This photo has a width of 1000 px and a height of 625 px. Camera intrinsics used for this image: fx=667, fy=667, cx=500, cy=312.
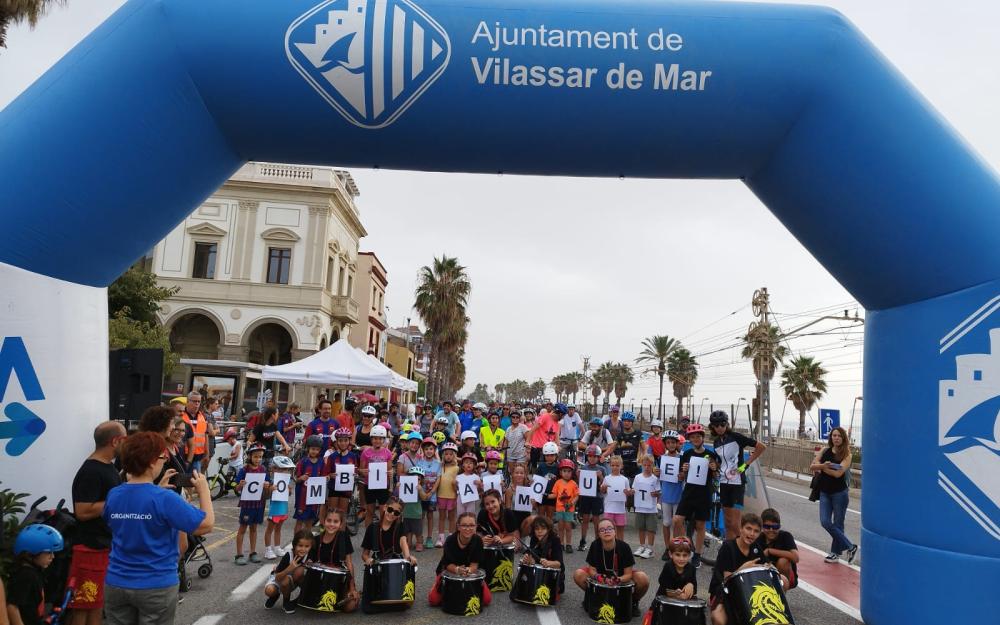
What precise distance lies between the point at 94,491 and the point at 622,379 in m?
105

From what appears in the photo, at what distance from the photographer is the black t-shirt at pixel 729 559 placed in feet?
19.4

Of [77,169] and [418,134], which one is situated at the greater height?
[418,134]

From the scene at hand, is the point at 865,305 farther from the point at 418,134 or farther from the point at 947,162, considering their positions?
the point at 418,134

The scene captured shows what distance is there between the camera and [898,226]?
5762 mm

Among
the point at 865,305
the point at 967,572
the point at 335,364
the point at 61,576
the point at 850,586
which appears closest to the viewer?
the point at 61,576

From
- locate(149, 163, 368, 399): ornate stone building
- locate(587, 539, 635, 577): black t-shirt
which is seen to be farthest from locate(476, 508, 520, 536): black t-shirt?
locate(149, 163, 368, 399): ornate stone building

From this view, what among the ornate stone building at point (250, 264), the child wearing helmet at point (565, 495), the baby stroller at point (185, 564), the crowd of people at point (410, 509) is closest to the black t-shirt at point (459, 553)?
the crowd of people at point (410, 509)

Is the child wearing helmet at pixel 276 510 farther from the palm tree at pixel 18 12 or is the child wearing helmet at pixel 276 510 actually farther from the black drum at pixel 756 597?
the palm tree at pixel 18 12

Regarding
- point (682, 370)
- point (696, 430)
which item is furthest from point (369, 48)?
point (682, 370)

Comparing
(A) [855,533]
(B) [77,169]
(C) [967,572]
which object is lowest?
(A) [855,533]

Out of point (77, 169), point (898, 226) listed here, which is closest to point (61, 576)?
point (77, 169)

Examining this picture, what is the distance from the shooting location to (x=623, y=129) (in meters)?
6.10

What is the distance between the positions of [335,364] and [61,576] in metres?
13.9

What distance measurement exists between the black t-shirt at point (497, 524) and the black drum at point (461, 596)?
1.11m
